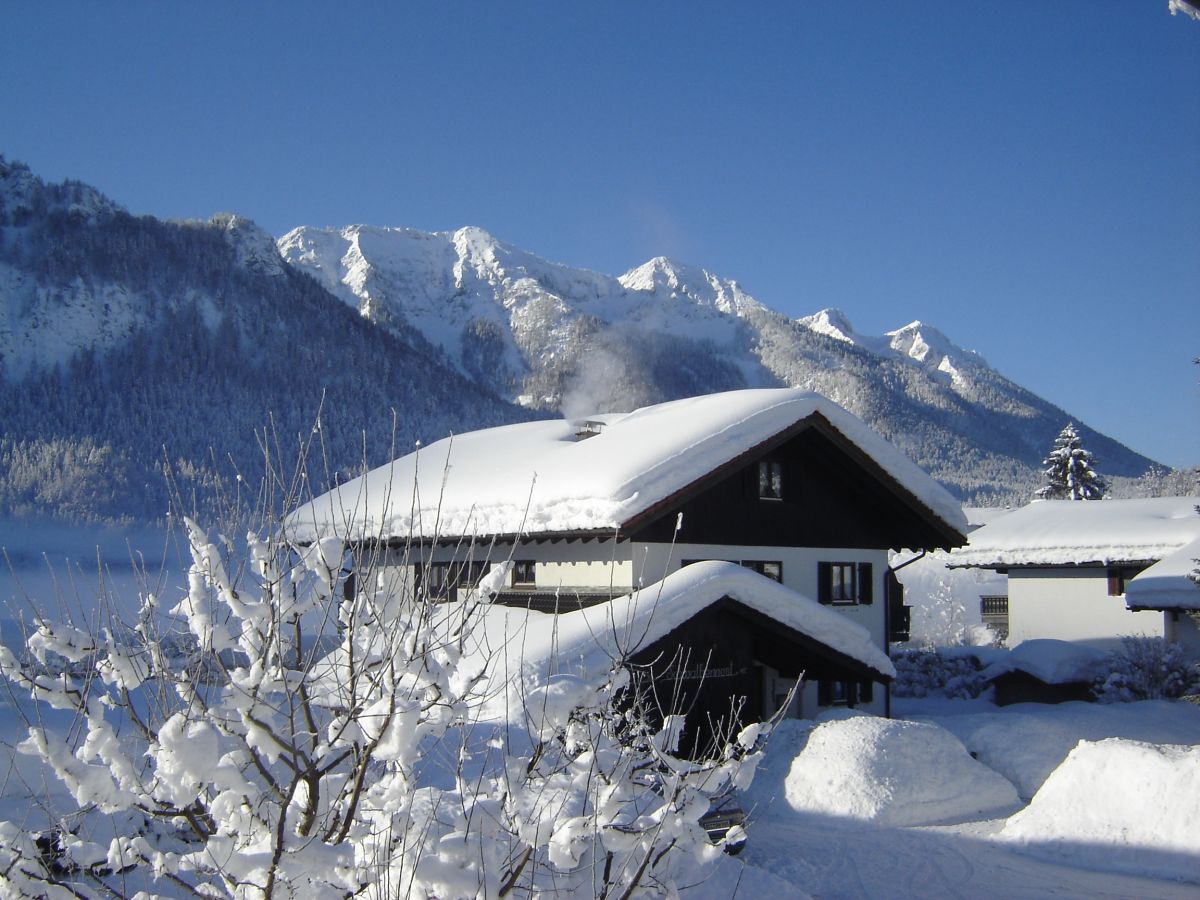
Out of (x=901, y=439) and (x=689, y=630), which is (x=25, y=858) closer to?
(x=689, y=630)

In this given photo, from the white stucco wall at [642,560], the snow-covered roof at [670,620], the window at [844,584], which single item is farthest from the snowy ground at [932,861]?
the window at [844,584]

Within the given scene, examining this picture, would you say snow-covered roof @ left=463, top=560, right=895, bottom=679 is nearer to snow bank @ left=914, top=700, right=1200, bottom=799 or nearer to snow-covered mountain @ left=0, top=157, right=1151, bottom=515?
snow bank @ left=914, top=700, right=1200, bottom=799

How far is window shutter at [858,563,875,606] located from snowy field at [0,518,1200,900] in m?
5.16

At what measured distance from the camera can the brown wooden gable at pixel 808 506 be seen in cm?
1788

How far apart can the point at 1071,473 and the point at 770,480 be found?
4422 centimetres

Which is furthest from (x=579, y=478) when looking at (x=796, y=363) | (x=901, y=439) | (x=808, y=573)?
(x=796, y=363)

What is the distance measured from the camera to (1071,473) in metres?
57.3

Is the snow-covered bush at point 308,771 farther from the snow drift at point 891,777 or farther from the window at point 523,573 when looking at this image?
the window at point 523,573

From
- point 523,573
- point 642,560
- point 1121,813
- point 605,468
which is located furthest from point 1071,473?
point 1121,813

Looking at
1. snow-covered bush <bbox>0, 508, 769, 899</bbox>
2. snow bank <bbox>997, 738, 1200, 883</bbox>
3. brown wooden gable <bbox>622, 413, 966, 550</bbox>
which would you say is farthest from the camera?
brown wooden gable <bbox>622, 413, 966, 550</bbox>

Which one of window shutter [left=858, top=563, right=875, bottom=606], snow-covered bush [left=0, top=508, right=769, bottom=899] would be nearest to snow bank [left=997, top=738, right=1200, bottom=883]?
window shutter [left=858, top=563, right=875, bottom=606]

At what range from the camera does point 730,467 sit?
57.7 feet

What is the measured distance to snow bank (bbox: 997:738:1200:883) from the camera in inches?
467

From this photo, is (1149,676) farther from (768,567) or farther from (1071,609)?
(768,567)
